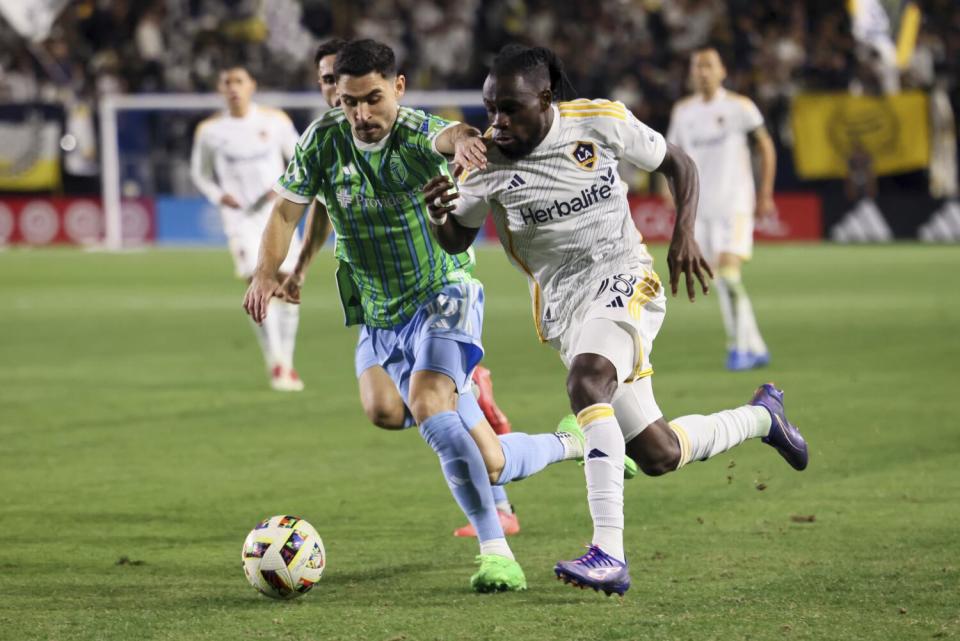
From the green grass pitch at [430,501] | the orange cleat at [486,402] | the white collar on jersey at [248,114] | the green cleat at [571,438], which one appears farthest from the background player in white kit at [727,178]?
the green cleat at [571,438]

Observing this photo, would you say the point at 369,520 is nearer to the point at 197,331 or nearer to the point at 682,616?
the point at 682,616

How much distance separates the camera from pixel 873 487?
745cm

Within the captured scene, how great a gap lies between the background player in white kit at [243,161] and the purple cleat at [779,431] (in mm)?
6113

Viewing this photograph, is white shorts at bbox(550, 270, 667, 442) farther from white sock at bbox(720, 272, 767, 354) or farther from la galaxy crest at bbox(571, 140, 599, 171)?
white sock at bbox(720, 272, 767, 354)

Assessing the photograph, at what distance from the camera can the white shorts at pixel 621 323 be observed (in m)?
5.45

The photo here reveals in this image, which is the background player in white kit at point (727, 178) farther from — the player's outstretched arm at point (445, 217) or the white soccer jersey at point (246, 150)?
the player's outstretched arm at point (445, 217)

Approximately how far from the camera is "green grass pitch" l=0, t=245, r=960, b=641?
5.13m

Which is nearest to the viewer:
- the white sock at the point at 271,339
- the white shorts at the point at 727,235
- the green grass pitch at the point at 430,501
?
the green grass pitch at the point at 430,501

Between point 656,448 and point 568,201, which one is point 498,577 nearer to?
point 656,448

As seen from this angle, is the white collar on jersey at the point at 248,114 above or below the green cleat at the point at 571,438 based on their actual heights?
above

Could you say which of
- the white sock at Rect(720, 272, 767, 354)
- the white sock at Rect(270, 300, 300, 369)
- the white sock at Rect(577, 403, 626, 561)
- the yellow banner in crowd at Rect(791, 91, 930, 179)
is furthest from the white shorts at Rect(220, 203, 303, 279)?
the yellow banner in crowd at Rect(791, 91, 930, 179)

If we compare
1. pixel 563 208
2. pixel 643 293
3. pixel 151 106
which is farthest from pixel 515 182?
pixel 151 106

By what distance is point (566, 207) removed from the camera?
5.57 meters

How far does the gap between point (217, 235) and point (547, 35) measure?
→ 692 cm
